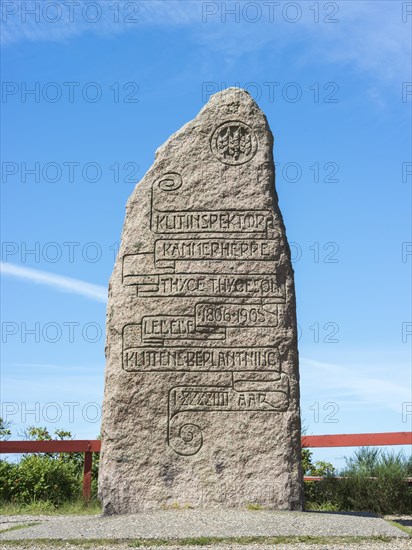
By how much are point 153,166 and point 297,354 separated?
2607 millimetres

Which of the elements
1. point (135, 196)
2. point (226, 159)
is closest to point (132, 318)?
point (135, 196)

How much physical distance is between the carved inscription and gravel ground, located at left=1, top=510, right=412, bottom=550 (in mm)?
828

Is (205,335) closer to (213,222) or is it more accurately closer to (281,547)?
(213,222)

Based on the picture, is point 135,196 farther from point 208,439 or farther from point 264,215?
point 208,439

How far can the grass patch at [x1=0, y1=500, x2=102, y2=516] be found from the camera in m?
8.89

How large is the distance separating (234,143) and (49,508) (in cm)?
511

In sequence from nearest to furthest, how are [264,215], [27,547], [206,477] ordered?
1. [27,547]
2. [206,477]
3. [264,215]

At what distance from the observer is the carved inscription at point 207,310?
7.63 metres

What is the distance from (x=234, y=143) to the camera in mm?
8281

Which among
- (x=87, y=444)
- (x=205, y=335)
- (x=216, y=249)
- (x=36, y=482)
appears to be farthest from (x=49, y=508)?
(x=216, y=249)

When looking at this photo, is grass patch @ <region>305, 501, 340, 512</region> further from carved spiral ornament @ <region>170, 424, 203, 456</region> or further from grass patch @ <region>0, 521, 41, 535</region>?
grass patch @ <region>0, 521, 41, 535</region>

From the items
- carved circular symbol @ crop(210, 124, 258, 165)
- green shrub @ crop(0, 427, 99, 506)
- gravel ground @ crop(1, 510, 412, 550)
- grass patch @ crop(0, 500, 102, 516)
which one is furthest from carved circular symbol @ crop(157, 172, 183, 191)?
green shrub @ crop(0, 427, 99, 506)

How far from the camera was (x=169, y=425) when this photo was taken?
7555 millimetres

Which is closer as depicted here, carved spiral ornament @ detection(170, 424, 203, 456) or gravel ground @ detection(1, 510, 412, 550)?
gravel ground @ detection(1, 510, 412, 550)
